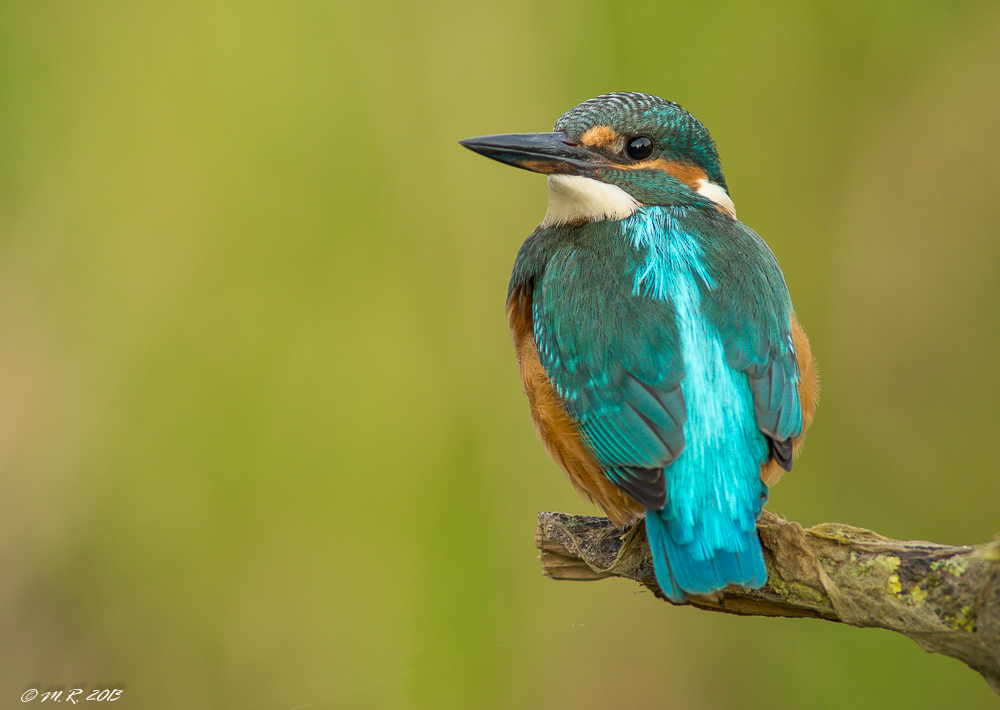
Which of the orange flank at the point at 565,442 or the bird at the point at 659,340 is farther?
the orange flank at the point at 565,442

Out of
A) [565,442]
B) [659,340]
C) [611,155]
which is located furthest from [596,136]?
[565,442]

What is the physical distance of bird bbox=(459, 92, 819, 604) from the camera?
1477 mm

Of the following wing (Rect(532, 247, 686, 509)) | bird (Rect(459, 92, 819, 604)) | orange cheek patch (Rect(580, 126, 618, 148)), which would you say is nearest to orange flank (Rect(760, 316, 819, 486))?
bird (Rect(459, 92, 819, 604))

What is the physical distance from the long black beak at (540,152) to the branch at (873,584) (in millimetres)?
739

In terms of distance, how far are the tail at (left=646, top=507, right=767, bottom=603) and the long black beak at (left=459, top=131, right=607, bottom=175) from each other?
29.1 inches

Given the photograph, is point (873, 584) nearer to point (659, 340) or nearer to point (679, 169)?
point (659, 340)

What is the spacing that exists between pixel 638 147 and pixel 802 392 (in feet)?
1.98

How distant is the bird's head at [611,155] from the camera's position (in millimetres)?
1840

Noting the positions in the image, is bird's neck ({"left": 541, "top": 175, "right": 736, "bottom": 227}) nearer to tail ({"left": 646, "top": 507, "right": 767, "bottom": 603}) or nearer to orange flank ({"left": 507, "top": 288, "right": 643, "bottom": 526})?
orange flank ({"left": 507, "top": 288, "right": 643, "bottom": 526})

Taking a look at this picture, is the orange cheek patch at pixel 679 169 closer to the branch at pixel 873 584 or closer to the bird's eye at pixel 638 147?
the bird's eye at pixel 638 147

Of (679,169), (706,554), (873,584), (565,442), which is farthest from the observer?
(679,169)

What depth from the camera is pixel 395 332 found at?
2.45m

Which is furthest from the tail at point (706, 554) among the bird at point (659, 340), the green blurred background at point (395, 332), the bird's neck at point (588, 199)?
the green blurred background at point (395, 332)

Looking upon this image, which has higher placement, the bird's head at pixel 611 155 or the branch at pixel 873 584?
the bird's head at pixel 611 155
